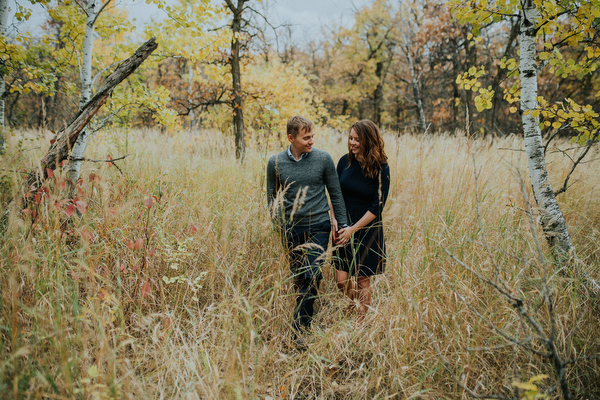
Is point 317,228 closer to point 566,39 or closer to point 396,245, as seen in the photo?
point 396,245

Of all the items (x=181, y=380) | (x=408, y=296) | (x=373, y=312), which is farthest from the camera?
(x=373, y=312)

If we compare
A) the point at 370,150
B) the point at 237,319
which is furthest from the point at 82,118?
the point at 370,150

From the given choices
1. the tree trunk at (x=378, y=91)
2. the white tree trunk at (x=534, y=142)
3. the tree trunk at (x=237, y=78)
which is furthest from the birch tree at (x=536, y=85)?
the tree trunk at (x=378, y=91)

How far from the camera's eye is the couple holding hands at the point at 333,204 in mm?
2078

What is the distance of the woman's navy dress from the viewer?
215cm

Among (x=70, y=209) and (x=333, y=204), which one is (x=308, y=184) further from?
(x=70, y=209)

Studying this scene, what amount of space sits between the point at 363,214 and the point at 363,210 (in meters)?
0.03

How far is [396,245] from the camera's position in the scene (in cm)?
265

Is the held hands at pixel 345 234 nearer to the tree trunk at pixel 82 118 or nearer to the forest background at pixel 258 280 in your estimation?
the forest background at pixel 258 280

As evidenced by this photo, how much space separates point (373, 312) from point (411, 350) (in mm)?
477

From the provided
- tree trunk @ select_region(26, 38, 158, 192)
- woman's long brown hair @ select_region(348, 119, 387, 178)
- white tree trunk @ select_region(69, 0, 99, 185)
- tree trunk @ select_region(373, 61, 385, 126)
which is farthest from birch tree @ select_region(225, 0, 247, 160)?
tree trunk @ select_region(373, 61, 385, 126)

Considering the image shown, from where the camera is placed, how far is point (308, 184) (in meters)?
2.15

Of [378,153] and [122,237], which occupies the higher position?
[378,153]

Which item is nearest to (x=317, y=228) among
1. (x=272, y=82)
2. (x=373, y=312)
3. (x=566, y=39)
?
(x=373, y=312)
